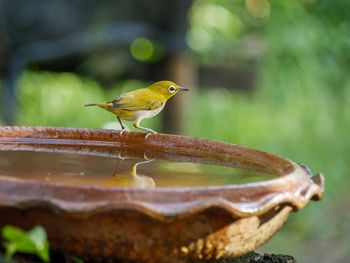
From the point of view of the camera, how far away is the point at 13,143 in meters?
2.96

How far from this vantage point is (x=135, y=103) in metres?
3.54

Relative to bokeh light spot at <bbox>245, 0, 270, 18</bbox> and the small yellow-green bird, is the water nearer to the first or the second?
the small yellow-green bird

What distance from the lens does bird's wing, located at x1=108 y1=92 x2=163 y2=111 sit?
3492 mm

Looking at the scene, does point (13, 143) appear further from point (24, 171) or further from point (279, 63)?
point (279, 63)

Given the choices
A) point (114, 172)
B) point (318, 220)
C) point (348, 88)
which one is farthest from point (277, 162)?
point (318, 220)

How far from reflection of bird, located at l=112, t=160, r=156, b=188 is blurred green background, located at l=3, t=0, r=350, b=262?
4466mm

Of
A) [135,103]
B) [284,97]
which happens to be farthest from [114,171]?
[284,97]

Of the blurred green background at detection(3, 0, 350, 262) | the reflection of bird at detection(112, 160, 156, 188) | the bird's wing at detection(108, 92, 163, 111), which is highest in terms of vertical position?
the reflection of bird at detection(112, 160, 156, 188)

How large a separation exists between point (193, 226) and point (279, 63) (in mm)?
5123

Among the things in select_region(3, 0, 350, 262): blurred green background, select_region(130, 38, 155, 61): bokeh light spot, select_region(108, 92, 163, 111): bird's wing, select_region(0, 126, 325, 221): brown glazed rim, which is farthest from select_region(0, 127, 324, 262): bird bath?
select_region(130, 38, 155, 61): bokeh light spot

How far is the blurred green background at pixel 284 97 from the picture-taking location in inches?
282

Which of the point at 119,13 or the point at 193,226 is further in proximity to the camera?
the point at 119,13

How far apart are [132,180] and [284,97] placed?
4.60 m

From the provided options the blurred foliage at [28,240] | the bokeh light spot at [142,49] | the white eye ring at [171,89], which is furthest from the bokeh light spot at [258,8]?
the blurred foliage at [28,240]
